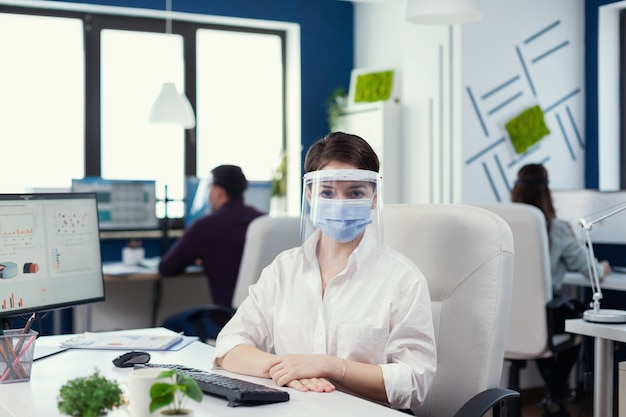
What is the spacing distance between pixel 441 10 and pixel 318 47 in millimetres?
3318

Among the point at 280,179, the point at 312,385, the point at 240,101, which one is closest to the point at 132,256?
the point at 280,179

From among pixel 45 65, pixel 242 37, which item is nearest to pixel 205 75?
pixel 242 37

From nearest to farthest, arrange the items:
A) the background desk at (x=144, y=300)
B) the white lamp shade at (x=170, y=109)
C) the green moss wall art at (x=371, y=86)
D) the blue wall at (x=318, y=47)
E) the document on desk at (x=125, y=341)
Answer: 1. the document on desk at (x=125, y=341)
2. the background desk at (x=144, y=300)
3. the white lamp shade at (x=170, y=109)
4. the green moss wall art at (x=371, y=86)
5. the blue wall at (x=318, y=47)

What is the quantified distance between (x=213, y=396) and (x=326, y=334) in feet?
1.29

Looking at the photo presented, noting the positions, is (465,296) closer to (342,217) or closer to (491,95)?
(342,217)

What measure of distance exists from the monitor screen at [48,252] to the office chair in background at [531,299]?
179cm

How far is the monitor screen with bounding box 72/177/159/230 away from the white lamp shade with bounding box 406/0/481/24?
6.65 ft

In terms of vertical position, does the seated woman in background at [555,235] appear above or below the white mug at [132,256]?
above

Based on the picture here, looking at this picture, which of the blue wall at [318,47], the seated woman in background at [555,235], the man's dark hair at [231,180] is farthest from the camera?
the blue wall at [318,47]

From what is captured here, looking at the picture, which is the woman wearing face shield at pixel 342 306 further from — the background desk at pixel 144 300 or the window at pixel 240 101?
the window at pixel 240 101

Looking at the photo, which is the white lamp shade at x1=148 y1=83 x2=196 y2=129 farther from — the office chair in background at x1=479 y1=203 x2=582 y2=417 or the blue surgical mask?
the blue surgical mask

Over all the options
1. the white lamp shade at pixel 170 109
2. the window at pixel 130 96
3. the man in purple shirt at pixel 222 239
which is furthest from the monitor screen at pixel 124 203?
the window at pixel 130 96

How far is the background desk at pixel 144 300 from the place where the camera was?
510cm

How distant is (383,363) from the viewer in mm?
1994
